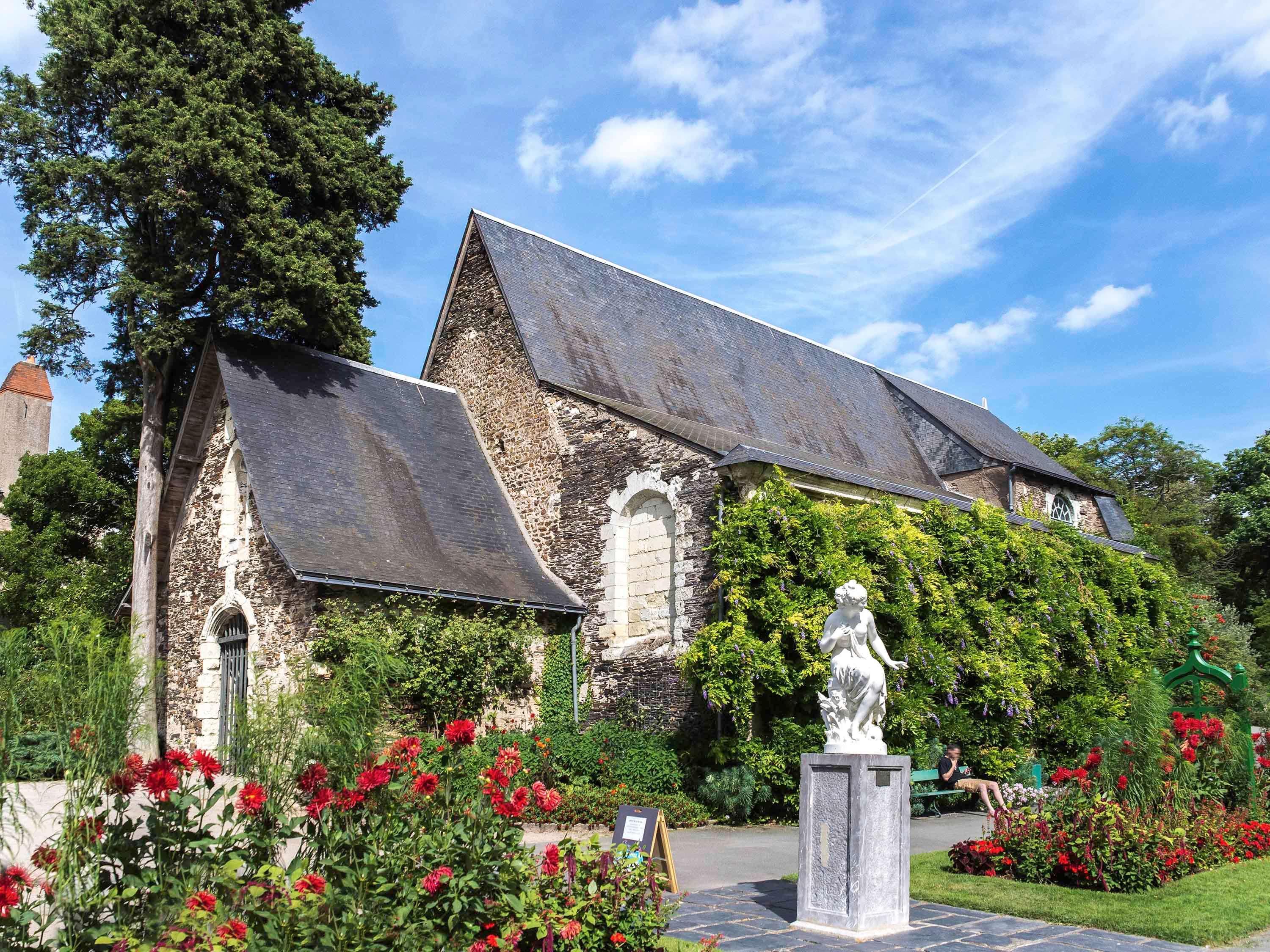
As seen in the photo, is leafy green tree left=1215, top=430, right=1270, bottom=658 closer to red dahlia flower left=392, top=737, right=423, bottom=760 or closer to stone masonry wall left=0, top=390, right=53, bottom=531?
red dahlia flower left=392, top=737, right=423, bottom=760

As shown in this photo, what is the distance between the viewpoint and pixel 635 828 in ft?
24.2

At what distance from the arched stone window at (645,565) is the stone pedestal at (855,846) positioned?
25.0 feet

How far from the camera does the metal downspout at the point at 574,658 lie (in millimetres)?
15516

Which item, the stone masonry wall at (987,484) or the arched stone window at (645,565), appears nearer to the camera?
the arched stone window at (645,565)

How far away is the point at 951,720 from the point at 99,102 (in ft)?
56.9

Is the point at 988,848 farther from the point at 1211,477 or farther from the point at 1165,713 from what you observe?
the point at 1211,477

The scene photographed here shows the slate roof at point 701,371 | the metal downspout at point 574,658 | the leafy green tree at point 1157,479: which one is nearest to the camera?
the metal downspout at point 574,658

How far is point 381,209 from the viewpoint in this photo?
18844 millimetres

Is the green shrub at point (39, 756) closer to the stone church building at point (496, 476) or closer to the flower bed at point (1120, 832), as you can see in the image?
the stone church building at point (496, 476)

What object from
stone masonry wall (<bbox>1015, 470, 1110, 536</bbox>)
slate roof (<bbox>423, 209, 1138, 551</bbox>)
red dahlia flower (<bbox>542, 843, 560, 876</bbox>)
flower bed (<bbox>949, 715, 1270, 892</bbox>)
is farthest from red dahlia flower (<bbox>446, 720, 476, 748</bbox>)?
stone masonry wall (<bbox>1015, 470, 1110, 536</bbox>)

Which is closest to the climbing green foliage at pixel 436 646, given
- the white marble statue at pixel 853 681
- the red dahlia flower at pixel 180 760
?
the white marble statue at pixel 853 681

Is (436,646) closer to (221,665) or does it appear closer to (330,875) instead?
(221,665)

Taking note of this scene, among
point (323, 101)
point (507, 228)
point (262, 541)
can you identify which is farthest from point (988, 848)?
point (323, 101)

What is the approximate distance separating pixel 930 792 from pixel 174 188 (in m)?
14.3
